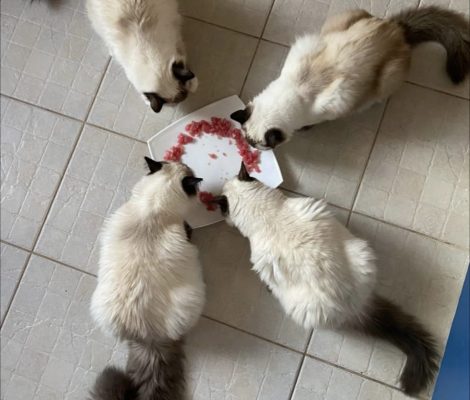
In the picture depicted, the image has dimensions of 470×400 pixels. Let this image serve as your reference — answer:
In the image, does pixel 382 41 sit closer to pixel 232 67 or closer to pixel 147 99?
pixel 232 67

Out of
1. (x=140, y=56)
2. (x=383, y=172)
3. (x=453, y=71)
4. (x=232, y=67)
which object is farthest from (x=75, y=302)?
(x=453, y=71)

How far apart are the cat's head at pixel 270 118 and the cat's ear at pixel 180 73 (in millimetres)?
208

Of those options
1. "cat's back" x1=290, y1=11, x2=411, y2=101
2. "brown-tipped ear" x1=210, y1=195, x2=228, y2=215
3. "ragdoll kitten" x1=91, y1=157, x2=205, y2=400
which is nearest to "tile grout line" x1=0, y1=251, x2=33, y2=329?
"ragdoll kitten" x1=91, y1=157, x2=205, y2=400

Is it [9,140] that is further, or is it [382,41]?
[9,140]

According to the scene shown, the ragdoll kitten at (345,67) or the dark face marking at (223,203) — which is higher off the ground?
the ragdoll kitten at (345,67)

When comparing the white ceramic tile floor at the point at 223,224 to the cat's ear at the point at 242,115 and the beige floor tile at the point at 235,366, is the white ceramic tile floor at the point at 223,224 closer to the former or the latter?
the beige floor tile at the point at 235,366

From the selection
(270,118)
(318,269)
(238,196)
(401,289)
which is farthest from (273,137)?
(401,289)

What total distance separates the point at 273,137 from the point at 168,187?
38cm

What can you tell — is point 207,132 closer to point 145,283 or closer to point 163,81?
point 163,81

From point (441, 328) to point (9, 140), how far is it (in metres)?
1.77

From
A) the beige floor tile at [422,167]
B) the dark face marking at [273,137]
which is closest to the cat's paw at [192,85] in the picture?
the dark face marking at [273,137]

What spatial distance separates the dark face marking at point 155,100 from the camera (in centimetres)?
175

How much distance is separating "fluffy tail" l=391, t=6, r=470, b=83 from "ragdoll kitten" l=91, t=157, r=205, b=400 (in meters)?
0.88

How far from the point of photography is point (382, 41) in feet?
5.30
